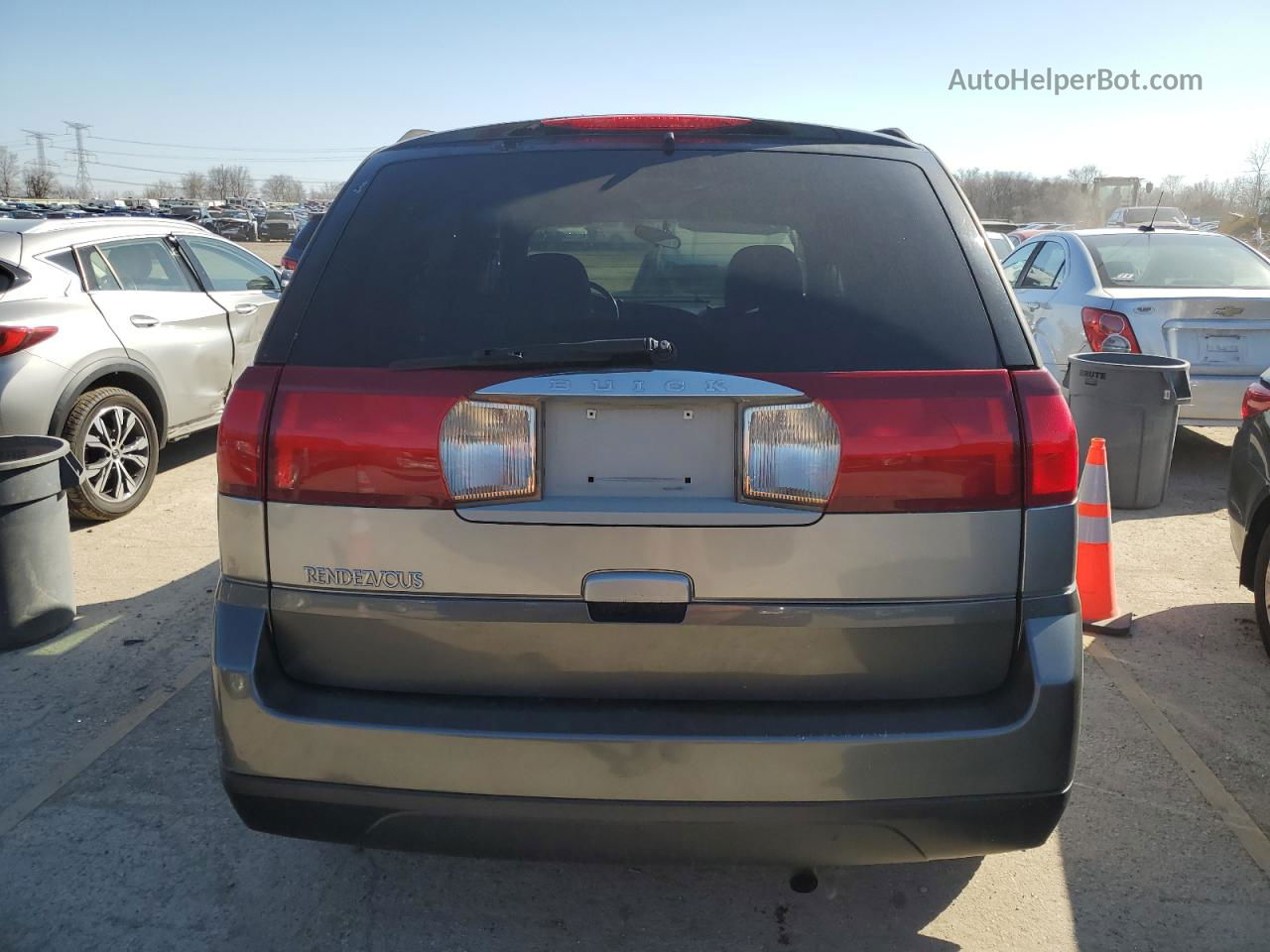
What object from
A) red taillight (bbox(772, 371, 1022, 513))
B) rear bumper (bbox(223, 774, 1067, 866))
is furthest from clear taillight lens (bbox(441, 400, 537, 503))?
rear bumper (bbox(223, 774, 1067, 866))

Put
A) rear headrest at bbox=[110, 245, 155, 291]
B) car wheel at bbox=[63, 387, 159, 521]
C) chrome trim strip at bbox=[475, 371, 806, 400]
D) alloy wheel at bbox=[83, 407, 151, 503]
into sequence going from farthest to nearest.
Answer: rear headrest at bbox=[110, 245, 155, 291], alloy wheel at bbox=[83, 407, 151, 503], car wheel at bbox=[63, 387, 159, 521], chrome trim strip at bbox=[475, 371, 806, 400]

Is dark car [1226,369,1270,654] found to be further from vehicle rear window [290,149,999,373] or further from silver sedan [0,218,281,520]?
silver sedan [0,218,281,520]

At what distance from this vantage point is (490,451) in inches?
82.4

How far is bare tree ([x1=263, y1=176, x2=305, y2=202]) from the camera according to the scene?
159m

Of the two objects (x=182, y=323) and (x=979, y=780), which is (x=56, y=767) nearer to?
(x=979, y=780)

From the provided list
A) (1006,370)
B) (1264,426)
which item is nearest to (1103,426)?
(1264,426)

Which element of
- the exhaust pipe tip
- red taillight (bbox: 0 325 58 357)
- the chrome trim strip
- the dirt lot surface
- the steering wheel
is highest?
the steering wheel

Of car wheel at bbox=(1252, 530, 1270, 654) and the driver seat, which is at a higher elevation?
the driver seat

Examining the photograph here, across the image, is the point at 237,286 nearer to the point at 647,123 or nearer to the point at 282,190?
the point at 647,123

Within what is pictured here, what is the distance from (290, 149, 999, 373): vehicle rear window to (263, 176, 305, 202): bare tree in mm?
166090

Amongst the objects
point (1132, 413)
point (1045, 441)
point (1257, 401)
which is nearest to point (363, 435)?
point (1045, 441)

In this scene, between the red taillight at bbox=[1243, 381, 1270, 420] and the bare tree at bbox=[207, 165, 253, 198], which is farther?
the bare tree at bbox=[207, 165, 253, 198]

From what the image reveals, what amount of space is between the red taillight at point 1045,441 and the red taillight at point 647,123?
0.98 m

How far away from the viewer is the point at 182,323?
23.2 feet
